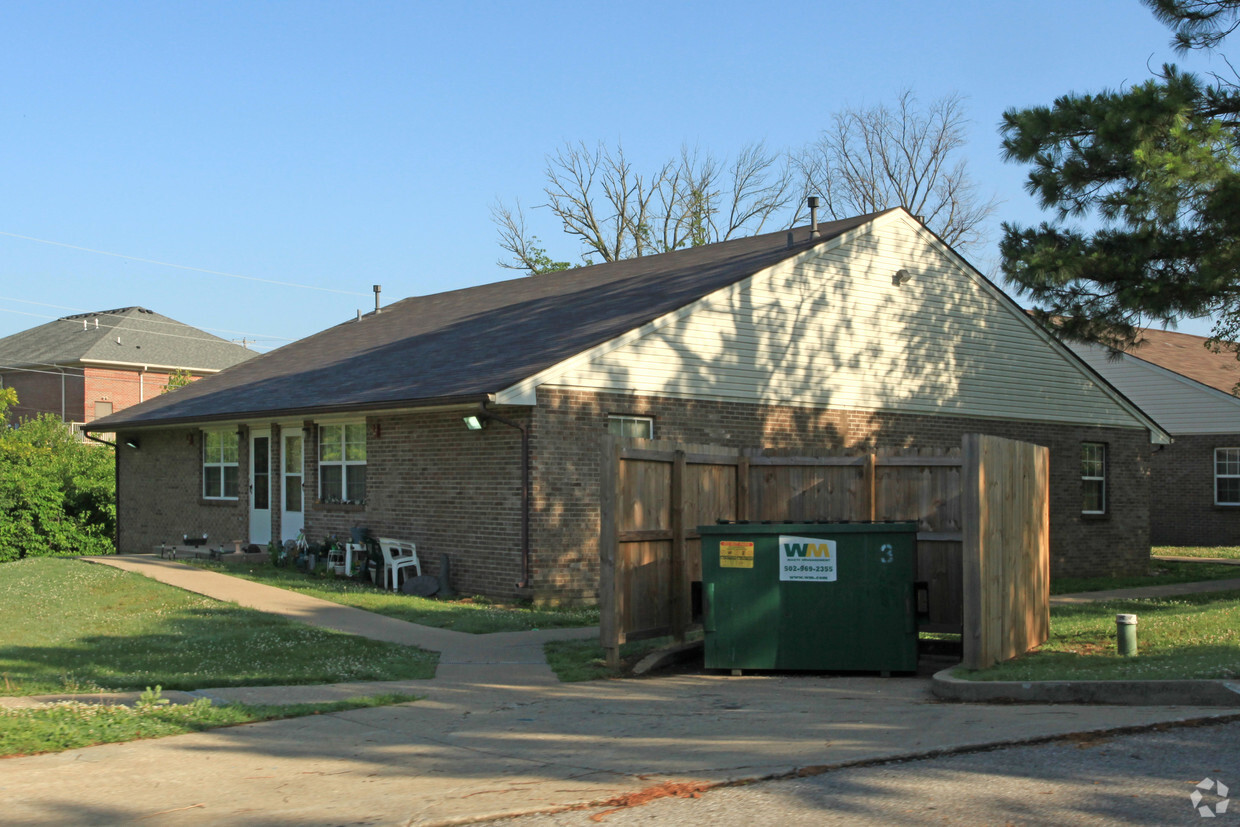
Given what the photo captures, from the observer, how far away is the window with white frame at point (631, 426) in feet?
52.8

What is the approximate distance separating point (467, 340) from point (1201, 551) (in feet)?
66.0

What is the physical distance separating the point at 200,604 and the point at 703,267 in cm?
1019

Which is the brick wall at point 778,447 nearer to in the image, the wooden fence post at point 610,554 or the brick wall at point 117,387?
the wooden fence post at point 610,554

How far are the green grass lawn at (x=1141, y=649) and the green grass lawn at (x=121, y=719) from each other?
16.4ft

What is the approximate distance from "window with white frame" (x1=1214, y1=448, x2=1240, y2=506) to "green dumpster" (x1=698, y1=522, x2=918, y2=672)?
83.0 feet

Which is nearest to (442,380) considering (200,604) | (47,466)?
(200,604)

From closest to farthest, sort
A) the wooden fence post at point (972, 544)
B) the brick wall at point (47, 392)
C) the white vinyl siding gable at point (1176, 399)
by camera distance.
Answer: the wooden fence post at point (972, 544) → the white vinyl siding gable at point (1176, 399) → the brick wall at point (47, 392)

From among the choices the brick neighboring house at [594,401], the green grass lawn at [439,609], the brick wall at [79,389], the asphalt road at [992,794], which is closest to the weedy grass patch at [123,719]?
the asphalt road at [992,794]

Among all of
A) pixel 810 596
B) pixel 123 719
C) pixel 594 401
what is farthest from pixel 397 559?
pixel 123 719

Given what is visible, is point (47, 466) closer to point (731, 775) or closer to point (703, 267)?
point (703, 267)

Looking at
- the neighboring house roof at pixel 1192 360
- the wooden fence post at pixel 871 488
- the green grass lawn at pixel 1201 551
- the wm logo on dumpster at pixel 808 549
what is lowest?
the green grass lawn at pixel 1201 551

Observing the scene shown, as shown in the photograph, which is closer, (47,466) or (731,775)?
(731,775)

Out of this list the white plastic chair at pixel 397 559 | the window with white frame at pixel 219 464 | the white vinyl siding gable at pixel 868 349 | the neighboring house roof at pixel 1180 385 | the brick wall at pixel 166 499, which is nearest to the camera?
the white plastic chair at pixel 397 559

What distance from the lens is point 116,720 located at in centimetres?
730
